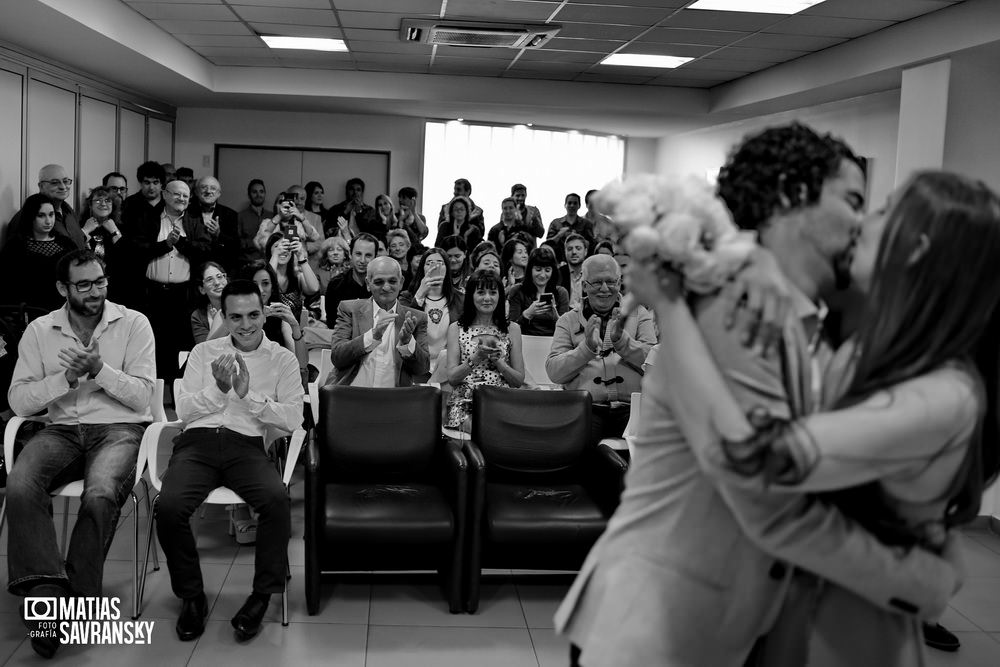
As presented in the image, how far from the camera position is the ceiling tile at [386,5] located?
7293 millimetres

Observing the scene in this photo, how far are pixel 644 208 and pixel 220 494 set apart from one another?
3031mm

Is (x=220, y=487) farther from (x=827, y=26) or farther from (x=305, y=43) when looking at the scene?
(x=305, y=43)

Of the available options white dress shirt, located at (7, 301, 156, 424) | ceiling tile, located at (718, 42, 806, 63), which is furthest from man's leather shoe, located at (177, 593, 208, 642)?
ceiling tile, located at (718, 42, 806, 63)

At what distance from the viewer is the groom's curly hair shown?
1266 millimetres

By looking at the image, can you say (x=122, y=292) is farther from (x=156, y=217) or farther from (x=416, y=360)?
(x=416, y=360)

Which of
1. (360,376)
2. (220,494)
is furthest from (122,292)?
(220,494)

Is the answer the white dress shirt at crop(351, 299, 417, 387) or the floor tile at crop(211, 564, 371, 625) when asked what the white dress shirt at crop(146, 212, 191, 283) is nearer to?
the white dress shirt at crop(351, 299, 417, 387)

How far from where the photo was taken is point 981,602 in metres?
4.20

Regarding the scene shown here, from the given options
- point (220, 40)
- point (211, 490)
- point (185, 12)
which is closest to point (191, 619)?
point (211, 490)

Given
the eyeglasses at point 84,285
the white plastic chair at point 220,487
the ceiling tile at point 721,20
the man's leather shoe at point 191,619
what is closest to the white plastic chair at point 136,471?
the white plastic chair at point 220,487

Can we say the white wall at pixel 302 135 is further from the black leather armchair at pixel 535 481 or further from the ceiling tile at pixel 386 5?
the black leather armchair at pixel 535 481

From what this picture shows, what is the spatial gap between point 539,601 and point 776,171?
310 cm

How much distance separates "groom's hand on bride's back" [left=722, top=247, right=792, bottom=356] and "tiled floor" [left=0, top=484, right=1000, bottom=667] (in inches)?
101

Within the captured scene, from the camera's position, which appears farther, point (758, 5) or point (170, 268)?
point (170, 268)
